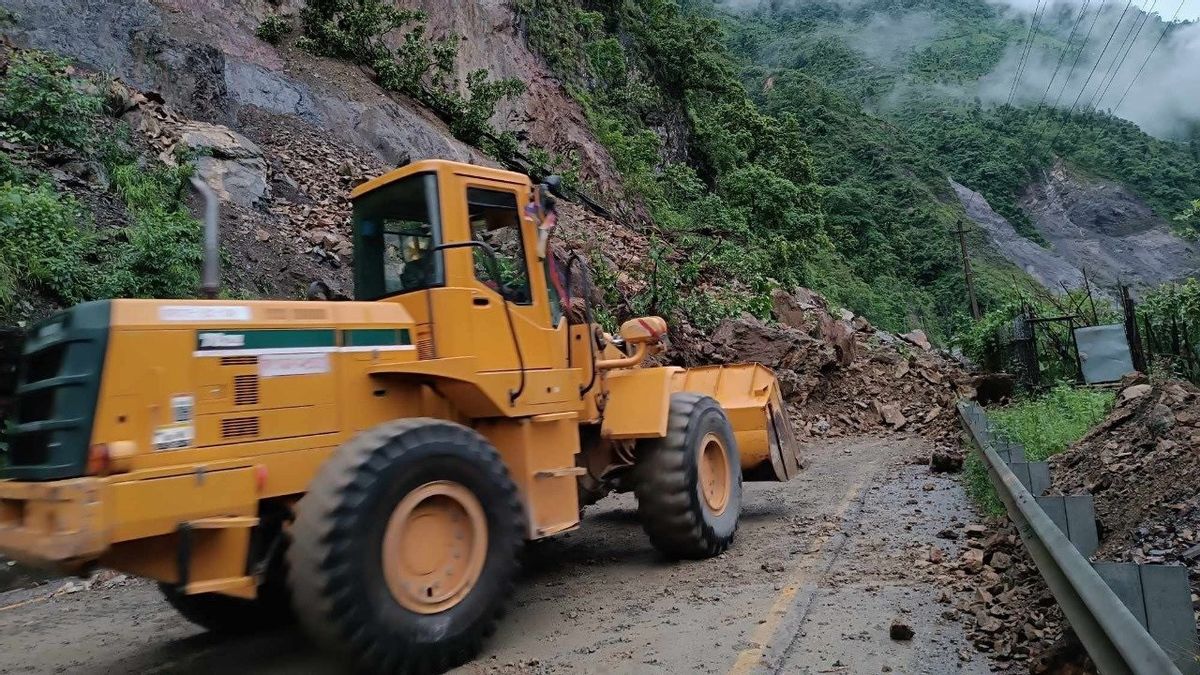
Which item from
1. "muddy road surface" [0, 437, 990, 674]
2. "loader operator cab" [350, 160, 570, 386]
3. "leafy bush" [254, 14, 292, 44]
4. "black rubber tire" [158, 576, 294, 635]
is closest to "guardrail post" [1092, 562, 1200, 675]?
"muddy road surface" [0, 437, 990, 674]

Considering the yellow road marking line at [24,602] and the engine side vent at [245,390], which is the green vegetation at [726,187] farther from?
the engine side vent at [245,390]

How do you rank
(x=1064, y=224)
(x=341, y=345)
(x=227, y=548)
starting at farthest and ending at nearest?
(x=1064, y=224) → (x=341, y=345) → (x=227, y=548)

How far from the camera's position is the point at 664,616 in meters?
5.12

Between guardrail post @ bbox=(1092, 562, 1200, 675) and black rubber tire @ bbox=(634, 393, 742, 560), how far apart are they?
3.48 meters

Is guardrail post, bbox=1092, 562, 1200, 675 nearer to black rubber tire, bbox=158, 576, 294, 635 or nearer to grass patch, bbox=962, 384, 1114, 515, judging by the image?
grass patch, bbox=962, 384, 1114, 515

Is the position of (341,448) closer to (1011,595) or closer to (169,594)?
(169,594)

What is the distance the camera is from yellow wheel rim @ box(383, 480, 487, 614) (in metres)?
4.14

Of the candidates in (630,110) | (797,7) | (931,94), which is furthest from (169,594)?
(797,7)

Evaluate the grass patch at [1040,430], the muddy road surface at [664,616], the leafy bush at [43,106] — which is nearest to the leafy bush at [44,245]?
the leafy bush at [43,106]

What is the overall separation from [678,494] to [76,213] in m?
9.13

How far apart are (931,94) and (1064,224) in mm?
24726

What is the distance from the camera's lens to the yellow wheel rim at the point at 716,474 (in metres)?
6.86

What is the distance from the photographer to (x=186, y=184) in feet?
41.7

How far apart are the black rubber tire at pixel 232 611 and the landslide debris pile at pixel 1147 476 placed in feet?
16.7
